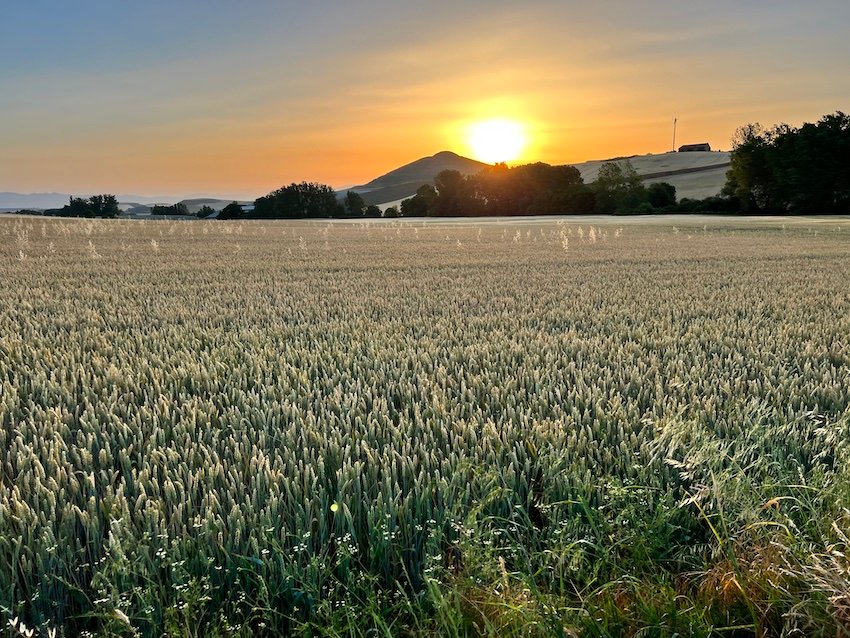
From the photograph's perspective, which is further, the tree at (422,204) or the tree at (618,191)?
the tree at (422,204)

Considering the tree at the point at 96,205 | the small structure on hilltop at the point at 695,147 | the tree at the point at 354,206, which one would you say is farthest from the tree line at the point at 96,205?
the small structure on hilltop at the point at 695,147

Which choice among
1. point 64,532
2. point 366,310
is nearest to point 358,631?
point 64,532

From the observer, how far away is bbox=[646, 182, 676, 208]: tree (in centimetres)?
7900

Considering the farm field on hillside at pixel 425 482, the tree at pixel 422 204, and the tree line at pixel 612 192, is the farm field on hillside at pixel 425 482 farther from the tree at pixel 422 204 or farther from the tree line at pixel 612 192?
the tree at pixel 422 204

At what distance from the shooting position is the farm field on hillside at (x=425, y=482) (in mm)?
1771

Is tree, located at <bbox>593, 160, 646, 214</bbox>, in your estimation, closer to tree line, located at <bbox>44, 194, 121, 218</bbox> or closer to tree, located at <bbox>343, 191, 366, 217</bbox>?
tree, located at <bbox>343, 191, 366, 217</bbox>

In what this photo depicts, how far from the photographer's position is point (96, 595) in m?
1.82

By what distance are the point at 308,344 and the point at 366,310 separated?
70.6 inches

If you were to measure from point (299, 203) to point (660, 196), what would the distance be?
160ft

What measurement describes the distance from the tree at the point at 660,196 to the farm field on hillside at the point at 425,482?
3123 inches

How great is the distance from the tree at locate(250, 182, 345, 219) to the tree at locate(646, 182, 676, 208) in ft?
138

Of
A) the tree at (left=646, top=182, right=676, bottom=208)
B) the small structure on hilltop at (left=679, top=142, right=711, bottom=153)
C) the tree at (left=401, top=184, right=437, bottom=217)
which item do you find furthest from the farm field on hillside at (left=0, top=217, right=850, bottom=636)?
the small structure on hilltop at (left=679, top=142, right=711, bottom=153)

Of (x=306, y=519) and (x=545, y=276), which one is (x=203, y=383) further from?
(x=545, y=276)

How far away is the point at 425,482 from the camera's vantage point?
2.30m
